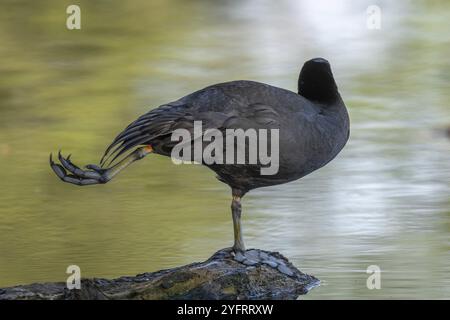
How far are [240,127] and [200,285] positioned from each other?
0.79 meters

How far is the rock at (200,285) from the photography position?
609cm

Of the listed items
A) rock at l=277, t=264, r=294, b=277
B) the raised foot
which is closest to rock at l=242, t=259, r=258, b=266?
rock at l=277, t=264, r=294, b=277

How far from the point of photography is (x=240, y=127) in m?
6.11

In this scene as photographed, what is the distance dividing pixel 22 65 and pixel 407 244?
19.3ft

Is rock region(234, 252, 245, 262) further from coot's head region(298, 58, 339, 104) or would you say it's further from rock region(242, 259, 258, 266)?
coot's head region(298, 58, 339, 104)

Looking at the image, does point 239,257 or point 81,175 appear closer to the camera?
point 81,175

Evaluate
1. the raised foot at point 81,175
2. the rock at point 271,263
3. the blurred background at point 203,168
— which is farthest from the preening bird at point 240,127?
the blurred background at point 203,168

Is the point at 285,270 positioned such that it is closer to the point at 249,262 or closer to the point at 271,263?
the point at 271,263

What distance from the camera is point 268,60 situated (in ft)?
39.1

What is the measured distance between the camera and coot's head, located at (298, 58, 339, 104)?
6496 mm

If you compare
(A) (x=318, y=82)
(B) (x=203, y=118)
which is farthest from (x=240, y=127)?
(A) (x=318, y=82)

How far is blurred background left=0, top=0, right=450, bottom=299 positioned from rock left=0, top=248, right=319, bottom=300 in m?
0.21

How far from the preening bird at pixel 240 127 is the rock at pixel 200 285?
0.16m

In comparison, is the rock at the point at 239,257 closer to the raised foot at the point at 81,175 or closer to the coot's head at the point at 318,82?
the raised foot at the point at 81,175
